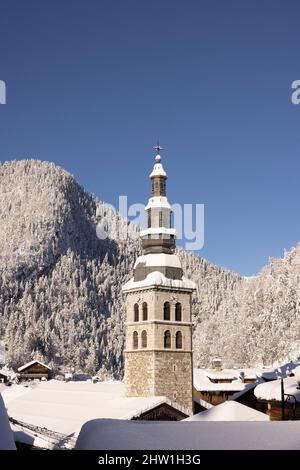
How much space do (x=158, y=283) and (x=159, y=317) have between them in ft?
8.07

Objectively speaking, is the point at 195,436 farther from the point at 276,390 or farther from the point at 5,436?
the point at 276,390

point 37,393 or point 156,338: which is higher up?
point 156,338

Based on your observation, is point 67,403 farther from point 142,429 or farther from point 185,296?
point 142,429

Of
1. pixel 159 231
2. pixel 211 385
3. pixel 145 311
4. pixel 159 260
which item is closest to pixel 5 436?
pixel 145 311

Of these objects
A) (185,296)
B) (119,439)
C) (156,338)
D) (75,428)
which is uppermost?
(185,296)

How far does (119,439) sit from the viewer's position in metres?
9.12

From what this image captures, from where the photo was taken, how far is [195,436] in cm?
886

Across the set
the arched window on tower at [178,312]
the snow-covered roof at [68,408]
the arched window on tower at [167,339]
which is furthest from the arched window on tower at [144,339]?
the snow-covered roof at [68,408]

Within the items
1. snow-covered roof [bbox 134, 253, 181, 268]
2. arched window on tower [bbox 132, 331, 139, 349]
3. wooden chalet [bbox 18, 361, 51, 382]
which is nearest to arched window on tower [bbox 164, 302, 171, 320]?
arched window on tower [bbox 132, 331, 139, 349]

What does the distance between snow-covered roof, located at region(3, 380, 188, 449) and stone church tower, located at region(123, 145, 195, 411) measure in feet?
7.61
